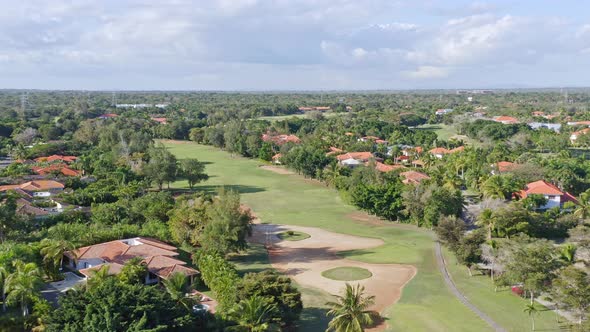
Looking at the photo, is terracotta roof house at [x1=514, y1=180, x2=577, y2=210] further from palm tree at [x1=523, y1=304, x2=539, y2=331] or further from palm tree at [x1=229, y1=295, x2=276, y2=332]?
palm tree at [x1=229, y1=295, x2=276, y2=332]

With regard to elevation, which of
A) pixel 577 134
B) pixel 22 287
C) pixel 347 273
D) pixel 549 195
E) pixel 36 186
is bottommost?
pixel 347 273

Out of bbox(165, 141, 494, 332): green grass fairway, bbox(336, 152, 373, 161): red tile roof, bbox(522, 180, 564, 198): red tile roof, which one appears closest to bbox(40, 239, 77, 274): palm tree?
bbox(165, 141, 494, 332): green grass fairway

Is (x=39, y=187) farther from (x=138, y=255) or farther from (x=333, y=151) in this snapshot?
(x=333, y=151)

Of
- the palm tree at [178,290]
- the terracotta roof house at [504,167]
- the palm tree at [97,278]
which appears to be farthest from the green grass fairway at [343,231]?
the terracotta roof house at [504,167]

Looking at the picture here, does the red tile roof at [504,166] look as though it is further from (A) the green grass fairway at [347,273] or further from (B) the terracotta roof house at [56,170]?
(B) the terracotta roof house at [56,170]

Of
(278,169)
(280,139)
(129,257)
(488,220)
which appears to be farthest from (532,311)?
(280,139)
